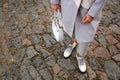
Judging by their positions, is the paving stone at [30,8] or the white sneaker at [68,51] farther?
the paving stone at [30,8]

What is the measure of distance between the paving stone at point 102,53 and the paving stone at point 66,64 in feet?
1.51

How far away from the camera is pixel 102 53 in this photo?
3.78 metres

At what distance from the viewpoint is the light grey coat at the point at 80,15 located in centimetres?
251

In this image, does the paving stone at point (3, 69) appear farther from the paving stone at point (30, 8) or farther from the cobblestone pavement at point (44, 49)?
the paving stone at point (30, 8)

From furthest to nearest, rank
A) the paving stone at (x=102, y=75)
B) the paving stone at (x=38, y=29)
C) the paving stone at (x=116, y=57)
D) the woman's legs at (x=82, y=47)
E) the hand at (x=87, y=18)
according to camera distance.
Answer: the paving stone at (x=38, y=29) → the paving stone at (x=116, y=57) → the paving stone at (x=102, y=75) → the woman's legs at (x=82, y=47) → the hand at (x=87, y=18)

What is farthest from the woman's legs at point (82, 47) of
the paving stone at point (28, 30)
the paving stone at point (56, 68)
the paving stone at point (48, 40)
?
the paving stone at point (28, 30)

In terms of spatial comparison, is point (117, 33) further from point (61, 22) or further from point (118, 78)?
point (61, 22)

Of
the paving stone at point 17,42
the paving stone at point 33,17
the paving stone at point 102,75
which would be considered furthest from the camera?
the paving stone at point 33,17

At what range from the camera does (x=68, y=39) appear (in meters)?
4.04

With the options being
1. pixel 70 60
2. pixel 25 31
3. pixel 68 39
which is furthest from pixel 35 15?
pixel 70 60

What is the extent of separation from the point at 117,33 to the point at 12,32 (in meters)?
1.96

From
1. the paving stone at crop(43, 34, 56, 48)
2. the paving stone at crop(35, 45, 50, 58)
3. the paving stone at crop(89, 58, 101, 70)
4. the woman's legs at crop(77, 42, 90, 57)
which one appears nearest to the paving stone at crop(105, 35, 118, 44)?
the paving stone at crop(89, 58, 101, 70)

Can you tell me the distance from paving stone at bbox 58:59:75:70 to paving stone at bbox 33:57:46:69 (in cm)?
28

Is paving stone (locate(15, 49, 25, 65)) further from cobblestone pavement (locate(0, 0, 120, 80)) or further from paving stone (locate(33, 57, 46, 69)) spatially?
paving stone (locate(33, 57, 46, 69))
